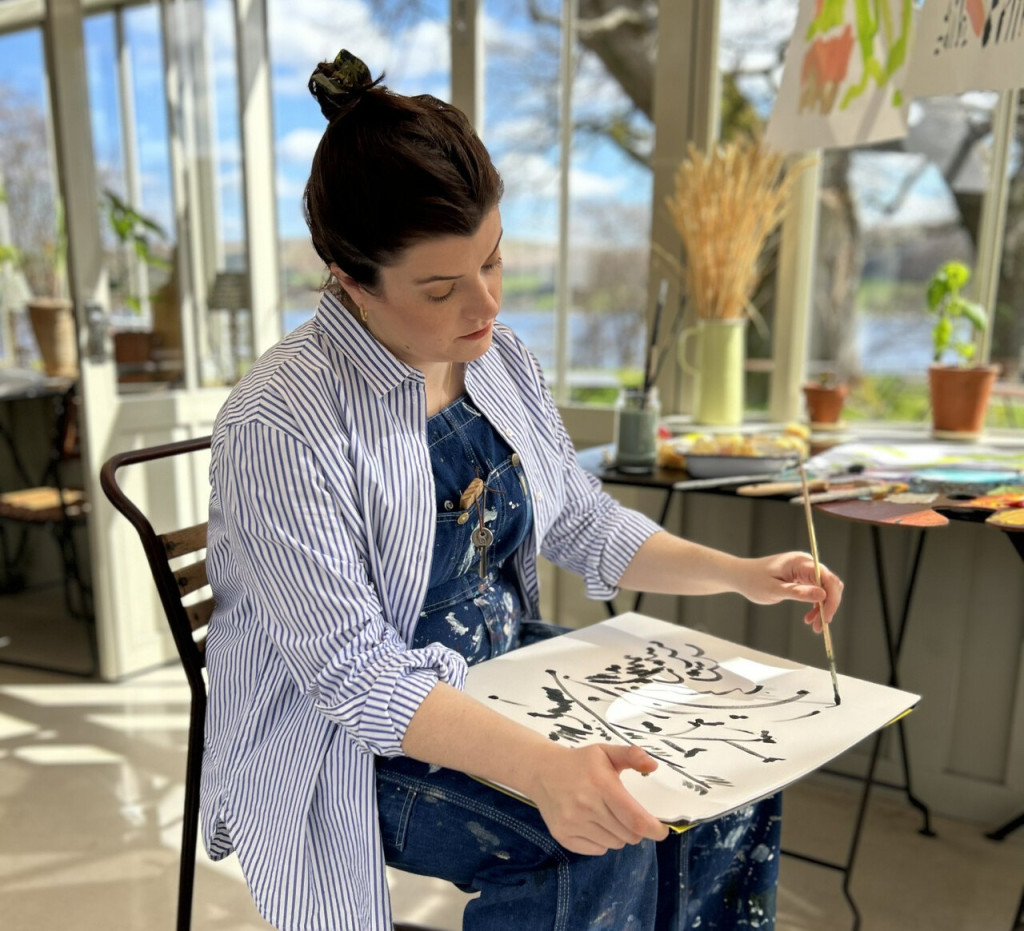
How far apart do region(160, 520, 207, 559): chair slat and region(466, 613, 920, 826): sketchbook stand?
0.50 m

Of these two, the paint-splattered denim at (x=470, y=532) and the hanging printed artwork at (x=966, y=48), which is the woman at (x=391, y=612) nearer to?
the paint-splattered denim at (x=470, y=532)

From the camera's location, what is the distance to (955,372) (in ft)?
7.30

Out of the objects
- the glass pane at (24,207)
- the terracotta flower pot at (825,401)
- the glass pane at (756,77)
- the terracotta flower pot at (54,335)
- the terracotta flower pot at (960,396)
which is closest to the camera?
the terracotta flower pot at (960,396)

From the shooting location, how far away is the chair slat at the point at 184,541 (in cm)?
139

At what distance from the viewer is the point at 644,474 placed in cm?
204

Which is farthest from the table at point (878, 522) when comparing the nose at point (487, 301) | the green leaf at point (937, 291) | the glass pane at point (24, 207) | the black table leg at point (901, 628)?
the glass pane at point (24, 207)

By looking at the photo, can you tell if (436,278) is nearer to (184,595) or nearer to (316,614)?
(316,614)

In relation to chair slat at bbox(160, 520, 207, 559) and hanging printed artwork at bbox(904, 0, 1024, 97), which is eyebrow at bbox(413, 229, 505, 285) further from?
hanging printed artwork at bbox(904, 0, 1024, 97)

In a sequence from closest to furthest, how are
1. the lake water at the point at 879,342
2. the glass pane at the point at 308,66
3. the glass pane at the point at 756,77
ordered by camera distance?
the glass pane at the point at 756,77, the glass pane at the point at 308,66, the lake water at the point at 879,342

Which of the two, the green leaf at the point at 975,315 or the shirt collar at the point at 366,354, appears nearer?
the shirt collar at the point at 366,354

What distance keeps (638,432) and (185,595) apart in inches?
40.6

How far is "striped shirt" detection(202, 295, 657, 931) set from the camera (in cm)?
105

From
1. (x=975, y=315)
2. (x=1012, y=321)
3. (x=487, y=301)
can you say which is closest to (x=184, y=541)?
(x=487, y=301)

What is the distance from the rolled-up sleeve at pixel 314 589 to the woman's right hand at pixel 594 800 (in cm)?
19
